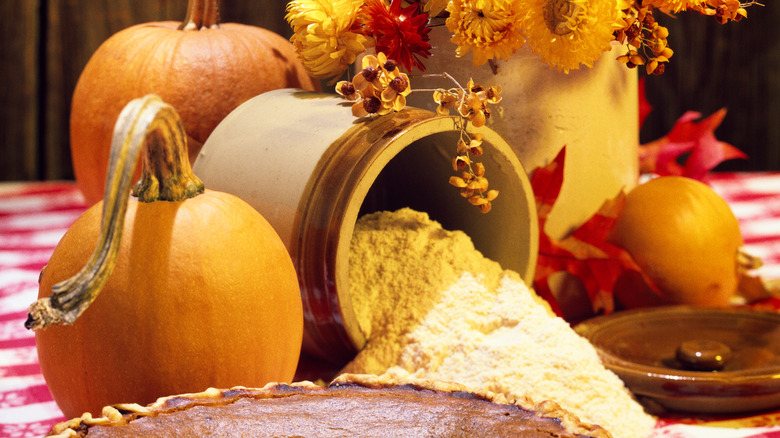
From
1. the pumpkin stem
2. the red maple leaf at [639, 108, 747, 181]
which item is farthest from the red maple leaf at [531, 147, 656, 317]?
the pumpkin stem

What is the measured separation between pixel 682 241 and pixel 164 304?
61cm

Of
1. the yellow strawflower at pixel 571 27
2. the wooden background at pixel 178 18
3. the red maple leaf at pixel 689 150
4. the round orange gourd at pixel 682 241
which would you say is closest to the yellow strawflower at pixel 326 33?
the yellow strawflower at pixel 571 27

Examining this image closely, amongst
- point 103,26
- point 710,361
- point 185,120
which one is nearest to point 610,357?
point 710,361

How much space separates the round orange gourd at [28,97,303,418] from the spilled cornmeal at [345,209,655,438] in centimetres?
13

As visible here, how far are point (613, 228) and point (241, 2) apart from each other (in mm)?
962

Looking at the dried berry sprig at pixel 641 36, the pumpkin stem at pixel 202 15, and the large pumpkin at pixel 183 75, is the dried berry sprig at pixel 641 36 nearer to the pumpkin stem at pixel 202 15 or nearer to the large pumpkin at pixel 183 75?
the large pumpkin at pixel 183 75

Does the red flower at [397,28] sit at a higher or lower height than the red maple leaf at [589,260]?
higher

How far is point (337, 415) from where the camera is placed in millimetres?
549

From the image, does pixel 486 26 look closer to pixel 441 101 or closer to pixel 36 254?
pixel 441 101

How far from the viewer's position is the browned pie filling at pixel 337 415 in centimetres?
52

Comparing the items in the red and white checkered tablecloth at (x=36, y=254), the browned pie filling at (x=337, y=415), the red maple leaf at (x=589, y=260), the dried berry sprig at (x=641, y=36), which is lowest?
the red and white checkered tablecloth at (x=36, y=254)

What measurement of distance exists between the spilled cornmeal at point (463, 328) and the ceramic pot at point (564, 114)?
13 centimetres

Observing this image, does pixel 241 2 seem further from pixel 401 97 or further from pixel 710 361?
pixel 710 361

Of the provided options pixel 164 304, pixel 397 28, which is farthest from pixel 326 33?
pixel 164 304
